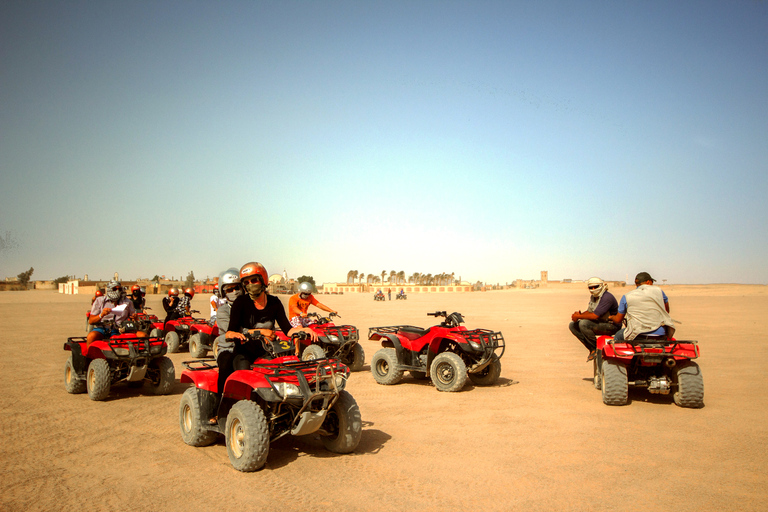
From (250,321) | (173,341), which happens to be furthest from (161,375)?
(173,341)

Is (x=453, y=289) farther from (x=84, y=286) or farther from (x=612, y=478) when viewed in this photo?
(x=612, y=478)

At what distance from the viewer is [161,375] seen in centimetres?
934

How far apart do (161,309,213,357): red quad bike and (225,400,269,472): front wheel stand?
922 centimetres

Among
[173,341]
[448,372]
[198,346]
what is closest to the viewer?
[448,372]

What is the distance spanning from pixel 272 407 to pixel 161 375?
15.2ft

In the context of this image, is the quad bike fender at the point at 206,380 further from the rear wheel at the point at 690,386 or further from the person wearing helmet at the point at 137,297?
the person wearing helmet at the point at 137,297

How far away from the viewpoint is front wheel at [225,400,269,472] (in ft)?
17.2

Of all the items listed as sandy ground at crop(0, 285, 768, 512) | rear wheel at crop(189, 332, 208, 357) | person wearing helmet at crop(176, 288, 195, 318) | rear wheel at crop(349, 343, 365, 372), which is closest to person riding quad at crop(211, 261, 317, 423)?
sandy ground at crop(0, 285, 768, 512)

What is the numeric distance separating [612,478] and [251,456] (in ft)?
11.7

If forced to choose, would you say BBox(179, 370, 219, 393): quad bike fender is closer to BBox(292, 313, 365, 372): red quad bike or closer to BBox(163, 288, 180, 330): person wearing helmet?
BBox(292, 313, 365, 372): red quad bike

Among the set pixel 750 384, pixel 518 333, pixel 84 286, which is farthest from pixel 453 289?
pixel 750 384

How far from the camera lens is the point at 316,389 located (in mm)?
5332

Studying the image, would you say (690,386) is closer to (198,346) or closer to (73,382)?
(73,382)

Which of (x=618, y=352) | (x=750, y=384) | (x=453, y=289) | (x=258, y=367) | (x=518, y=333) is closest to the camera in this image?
(x=258, y=367)
